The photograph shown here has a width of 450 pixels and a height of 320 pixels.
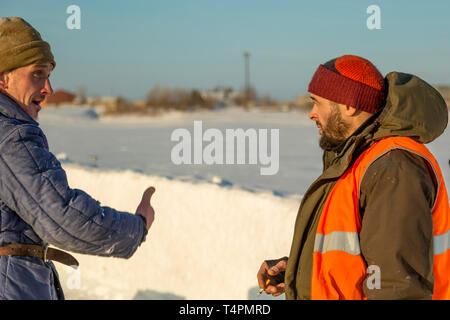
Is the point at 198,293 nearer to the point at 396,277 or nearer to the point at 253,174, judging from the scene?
the point at 253,174

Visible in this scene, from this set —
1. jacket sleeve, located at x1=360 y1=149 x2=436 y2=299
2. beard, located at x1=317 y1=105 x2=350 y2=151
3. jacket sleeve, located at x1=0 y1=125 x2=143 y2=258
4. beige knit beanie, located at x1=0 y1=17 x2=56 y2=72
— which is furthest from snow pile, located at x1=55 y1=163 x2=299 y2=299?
beige knit beanie, located at x1=0 y1=17 x2=56 y2=72

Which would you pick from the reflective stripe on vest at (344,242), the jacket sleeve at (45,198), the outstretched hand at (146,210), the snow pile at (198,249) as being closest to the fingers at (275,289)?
the reflective stripe on vest at (344,242)

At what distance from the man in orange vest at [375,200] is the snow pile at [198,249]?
4.06 meters

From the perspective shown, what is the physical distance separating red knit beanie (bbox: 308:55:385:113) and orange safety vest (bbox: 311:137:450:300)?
0.98 ft

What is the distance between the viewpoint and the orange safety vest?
2088mm

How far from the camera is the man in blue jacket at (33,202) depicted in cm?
199

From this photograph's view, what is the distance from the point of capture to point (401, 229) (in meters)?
1.92

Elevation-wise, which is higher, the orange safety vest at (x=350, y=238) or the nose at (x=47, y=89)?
the nose at (x=47, y=89)

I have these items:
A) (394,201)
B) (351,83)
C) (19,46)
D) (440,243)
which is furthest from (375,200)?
(19,46)

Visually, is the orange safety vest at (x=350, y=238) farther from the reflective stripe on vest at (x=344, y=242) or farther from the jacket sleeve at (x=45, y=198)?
the jacket sleeve at (x=45, y=198)

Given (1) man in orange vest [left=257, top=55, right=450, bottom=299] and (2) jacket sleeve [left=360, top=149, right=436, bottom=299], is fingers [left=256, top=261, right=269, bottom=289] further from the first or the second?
(2) jacket sleeve [left=360, top=149, right=436, bottom=299]

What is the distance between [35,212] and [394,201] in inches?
60.0

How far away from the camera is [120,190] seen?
8.27 m

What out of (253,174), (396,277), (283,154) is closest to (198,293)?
(253,174)
